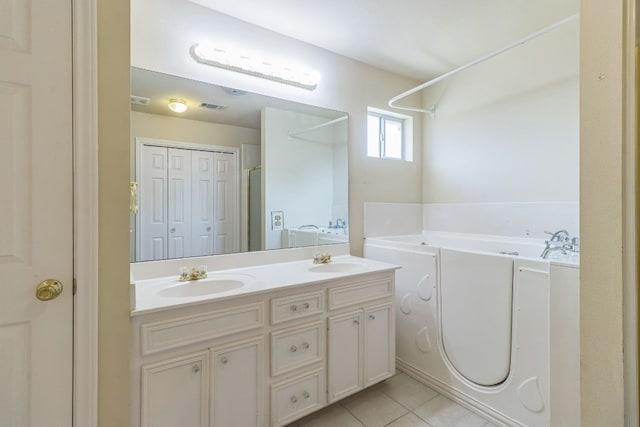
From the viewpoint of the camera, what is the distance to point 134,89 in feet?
5.35

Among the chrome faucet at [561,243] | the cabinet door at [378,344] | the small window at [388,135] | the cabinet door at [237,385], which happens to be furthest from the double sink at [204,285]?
the chrome faucet at [561,243]

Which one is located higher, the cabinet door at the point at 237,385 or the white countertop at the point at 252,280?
the white countertop at the point at 252,280

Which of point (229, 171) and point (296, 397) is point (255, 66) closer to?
point (229, 171)

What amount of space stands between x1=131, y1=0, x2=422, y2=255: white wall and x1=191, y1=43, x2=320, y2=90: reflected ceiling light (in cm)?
4

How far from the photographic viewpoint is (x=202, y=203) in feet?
6.03

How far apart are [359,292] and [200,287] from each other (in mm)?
909

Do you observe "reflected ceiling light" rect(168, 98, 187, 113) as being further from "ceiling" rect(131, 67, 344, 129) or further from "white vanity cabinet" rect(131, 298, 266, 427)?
"white vanity cabinet" rect(131, 298, 266, 427)

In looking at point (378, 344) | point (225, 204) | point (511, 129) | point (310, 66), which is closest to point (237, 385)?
point (378, 344)

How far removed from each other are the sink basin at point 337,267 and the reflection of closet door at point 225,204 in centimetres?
56

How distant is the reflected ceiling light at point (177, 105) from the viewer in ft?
5.76

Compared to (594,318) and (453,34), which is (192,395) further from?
(453,34)

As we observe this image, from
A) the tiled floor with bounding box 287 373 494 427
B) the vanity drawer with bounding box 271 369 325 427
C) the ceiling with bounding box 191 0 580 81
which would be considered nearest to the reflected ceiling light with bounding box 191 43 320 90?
the ceiling with bounding box 191 0 580 81

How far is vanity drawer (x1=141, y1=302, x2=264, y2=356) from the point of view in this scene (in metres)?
1.17

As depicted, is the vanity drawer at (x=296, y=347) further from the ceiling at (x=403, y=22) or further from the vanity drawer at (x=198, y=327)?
the ceiling at (x=403, y=22)
